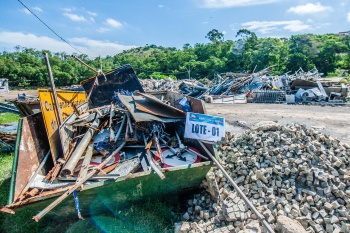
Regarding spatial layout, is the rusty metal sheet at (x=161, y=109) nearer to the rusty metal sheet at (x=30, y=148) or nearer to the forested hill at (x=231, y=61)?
the rusty metal sheet at (x=30, y=148)

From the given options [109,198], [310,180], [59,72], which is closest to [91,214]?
[109,198]

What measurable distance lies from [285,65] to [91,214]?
32.5 m

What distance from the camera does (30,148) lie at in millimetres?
3330

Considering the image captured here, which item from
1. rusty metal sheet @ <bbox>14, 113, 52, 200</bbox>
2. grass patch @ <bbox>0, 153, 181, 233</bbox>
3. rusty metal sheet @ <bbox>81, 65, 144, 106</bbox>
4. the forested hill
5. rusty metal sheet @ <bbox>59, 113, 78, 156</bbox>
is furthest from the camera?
the forested hill

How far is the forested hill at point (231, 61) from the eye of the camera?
28344 millimetres

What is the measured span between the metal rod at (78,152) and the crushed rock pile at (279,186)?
1.85 m

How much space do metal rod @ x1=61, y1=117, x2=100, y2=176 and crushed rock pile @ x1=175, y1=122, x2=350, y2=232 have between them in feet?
6.08

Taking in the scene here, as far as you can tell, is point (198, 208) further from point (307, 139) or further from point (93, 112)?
point (93, 112)

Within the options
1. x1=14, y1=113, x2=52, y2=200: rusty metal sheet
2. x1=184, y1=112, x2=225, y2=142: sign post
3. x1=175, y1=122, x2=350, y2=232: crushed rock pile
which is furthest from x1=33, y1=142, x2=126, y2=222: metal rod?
x1=175, y1=122, x2=350, y2=232: crushed rock pile

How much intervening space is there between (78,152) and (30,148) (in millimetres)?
685

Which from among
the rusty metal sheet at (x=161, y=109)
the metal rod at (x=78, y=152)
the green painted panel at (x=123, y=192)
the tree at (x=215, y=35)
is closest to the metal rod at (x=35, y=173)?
the green painted panel at (x=123, y=192)

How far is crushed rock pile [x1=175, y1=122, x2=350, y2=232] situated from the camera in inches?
117

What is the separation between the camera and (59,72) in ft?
143

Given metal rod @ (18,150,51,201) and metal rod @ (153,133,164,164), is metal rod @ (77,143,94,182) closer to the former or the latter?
metal rod @ (18,150,51,201)
